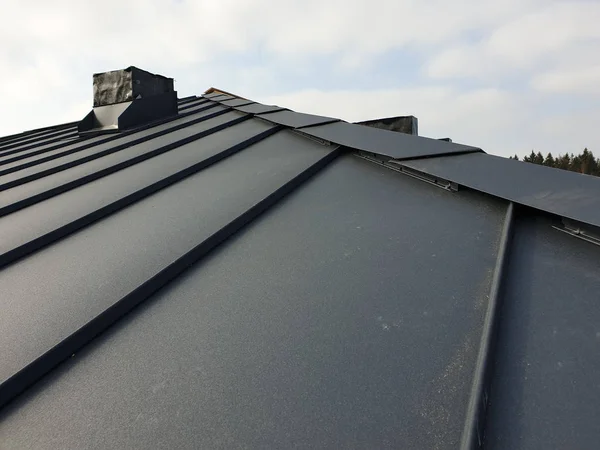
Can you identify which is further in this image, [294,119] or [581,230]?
[294,119]

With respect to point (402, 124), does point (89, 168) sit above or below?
below

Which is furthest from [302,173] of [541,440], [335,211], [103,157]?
[103,157]

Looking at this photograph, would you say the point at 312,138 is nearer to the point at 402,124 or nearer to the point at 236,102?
the point at 402,124

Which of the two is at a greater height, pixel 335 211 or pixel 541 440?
pixel 335 211

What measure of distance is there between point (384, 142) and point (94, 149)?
2.90 meters

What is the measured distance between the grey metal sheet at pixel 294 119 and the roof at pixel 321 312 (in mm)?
917

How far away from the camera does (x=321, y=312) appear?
1.24 meters

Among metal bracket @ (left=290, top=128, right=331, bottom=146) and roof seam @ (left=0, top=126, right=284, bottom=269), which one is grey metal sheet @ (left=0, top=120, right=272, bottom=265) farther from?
metal bracket @ (left=290, top=128, right=331, bottom=146)

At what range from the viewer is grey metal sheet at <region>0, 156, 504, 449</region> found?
0.94 metres

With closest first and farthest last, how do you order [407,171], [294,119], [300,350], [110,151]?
[300,350], [407,171], [294,119], [110,151]

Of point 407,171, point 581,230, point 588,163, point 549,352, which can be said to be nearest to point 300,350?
point 549,352

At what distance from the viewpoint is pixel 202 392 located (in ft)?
3.45

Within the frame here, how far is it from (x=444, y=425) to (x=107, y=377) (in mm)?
912

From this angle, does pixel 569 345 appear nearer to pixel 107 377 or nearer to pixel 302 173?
pixel 107 377
